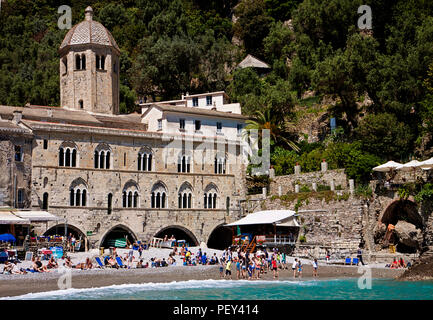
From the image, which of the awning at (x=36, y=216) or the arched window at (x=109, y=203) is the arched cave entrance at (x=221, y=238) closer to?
the arched window at (x=109, y=203)

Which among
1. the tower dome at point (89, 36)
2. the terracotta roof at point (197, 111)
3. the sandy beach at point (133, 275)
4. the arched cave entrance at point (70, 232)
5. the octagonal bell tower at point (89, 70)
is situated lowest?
the sandy beach at point (133, 275)

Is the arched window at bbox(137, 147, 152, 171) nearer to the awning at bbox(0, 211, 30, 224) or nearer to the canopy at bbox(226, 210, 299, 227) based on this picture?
the canopy at bbox(226, 210, 299, 227)

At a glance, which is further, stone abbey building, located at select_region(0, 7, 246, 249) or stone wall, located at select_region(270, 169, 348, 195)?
stone wall, located at select_region(270, 169, 348, 195)

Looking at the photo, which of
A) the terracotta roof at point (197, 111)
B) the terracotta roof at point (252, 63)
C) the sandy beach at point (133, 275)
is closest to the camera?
the sandy beach at point (133, 275)

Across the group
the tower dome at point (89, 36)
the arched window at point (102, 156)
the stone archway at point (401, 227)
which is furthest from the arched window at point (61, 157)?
the stone archway at point (401, 227)

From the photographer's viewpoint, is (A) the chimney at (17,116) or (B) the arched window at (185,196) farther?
(B) the arched window at (185,196)

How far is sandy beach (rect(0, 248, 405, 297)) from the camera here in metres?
29.5

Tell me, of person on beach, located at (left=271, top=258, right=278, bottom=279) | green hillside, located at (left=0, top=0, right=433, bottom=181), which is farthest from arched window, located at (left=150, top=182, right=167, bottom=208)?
person on beach, located at (left=271, top=258, right=278, bottom=279)

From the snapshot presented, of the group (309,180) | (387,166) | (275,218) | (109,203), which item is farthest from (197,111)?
(387,166)

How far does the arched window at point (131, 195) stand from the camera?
47.0m

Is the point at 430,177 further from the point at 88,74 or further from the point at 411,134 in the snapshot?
the point at 88,74

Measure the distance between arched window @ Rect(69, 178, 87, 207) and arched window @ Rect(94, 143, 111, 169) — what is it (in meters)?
1.83

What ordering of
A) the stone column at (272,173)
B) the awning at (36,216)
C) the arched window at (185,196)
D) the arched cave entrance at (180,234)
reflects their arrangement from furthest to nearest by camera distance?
the stone column at (272,173), the arched window at (185,196), the arched cave entrance at (180,234), the awning at (36,216)

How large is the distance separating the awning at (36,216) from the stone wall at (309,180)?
59.0 feet
